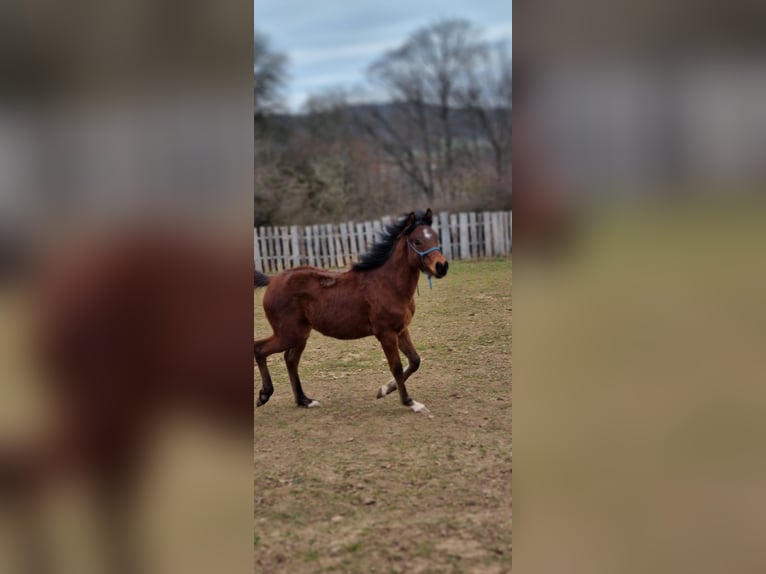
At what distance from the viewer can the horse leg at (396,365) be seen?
9.40ft

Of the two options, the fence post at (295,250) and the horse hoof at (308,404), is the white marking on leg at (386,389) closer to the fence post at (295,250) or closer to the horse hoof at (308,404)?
the horse hoof at (308,404)

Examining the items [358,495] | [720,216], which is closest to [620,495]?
[720,216]

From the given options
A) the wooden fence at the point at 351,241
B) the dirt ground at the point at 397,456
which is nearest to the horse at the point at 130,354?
the dirt ground at the point at 397,456

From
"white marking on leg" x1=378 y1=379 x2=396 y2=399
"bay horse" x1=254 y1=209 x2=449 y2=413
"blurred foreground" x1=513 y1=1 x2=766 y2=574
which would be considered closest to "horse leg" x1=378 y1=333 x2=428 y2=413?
"bay horse" x1=254 y1=209 x2=449 y2=413

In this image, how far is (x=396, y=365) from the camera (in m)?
2.86

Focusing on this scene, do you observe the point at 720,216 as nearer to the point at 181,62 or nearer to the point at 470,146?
the point at 181,62

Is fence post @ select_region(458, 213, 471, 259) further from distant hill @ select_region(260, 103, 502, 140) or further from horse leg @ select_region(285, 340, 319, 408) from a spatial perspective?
horse leg @ select_region(285, 340, 319, 408)

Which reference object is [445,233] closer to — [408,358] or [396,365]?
[408,358]

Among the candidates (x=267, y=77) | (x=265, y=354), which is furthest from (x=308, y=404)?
(x=267, y=77)

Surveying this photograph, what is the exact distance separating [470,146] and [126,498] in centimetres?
722

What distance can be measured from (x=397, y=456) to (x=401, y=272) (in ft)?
3.05

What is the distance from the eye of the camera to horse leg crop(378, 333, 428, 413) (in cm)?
287

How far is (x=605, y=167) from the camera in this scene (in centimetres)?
63

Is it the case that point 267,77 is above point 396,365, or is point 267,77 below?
above
